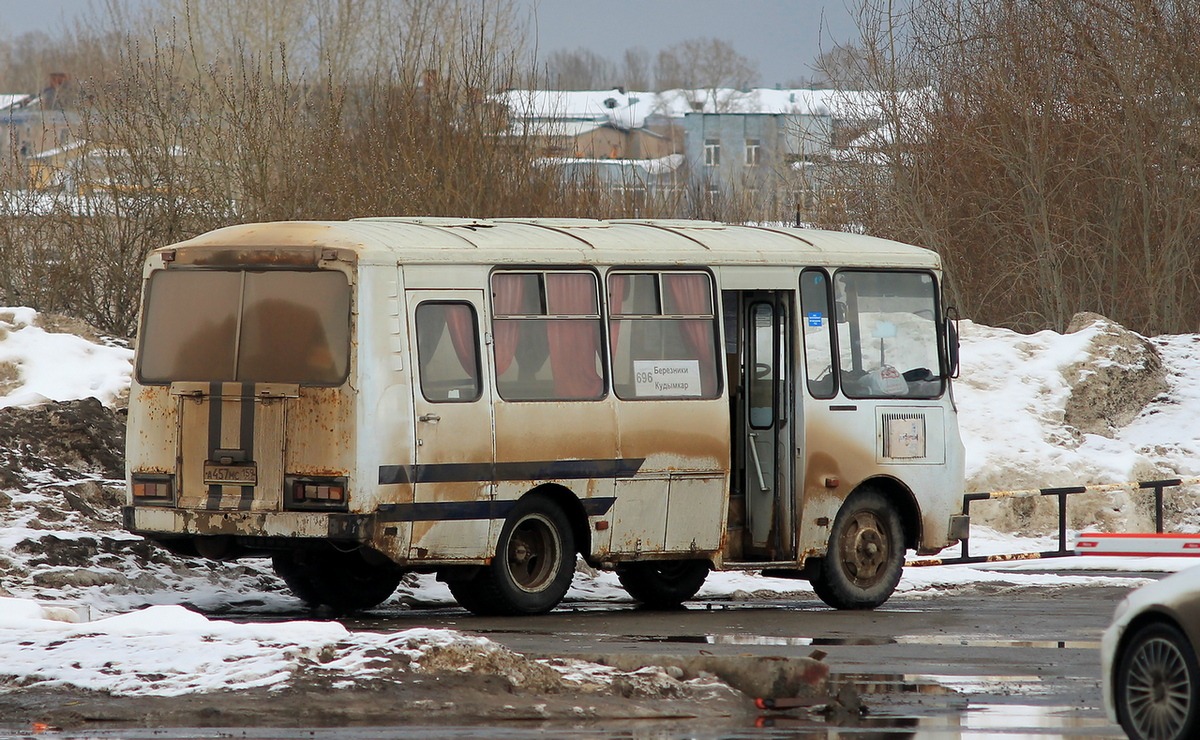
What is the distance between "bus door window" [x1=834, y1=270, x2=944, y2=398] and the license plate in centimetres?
481

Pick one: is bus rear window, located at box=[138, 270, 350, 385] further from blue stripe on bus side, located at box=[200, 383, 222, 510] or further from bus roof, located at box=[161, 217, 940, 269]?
bus roof, located at box=[161, 217, 940, 269]

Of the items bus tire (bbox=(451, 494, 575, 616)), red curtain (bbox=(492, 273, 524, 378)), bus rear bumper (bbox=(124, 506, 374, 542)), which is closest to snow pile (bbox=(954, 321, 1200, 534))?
bus tire (bbox=(451, 494, 575, 616))

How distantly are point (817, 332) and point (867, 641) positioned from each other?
346 cm

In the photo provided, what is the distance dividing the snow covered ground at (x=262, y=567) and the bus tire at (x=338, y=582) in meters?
0.26

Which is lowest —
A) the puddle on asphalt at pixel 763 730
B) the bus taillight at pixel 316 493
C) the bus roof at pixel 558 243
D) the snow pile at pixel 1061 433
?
the puddle on asphalt at pixel 763 730

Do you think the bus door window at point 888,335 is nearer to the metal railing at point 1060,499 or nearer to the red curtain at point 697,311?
the red curtain at point 697,311

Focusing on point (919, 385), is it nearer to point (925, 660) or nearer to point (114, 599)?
point (925, 660)

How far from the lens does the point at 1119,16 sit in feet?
101

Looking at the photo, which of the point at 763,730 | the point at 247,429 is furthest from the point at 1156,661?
the point at 247,429

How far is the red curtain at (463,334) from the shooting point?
13734 mm

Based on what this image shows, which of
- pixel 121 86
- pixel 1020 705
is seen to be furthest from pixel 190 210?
pixel 1020 705

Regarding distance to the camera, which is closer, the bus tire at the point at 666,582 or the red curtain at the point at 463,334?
the red curtain at the point at 463,334

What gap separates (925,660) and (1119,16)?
839 inches

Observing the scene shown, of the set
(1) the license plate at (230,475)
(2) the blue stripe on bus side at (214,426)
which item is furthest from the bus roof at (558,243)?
(1) the license plate at (230,475)
